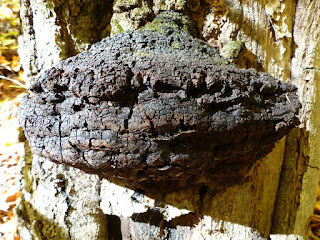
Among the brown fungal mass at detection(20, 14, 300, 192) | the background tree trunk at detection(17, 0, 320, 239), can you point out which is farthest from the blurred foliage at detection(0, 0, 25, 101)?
the brown fungal mass at detection(20, 14, 300, 192)

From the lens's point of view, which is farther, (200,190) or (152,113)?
(200,190)

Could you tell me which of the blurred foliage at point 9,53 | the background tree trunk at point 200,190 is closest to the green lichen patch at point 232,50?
the background tree trunk at point 200,190

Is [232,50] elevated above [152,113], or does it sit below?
above

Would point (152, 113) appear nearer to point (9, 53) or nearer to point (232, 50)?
point (232, 50)

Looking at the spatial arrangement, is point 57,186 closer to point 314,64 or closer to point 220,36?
point 220,36

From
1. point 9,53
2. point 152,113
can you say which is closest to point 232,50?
point 152,113

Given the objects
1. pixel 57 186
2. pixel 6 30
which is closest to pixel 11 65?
pixel 6 30
